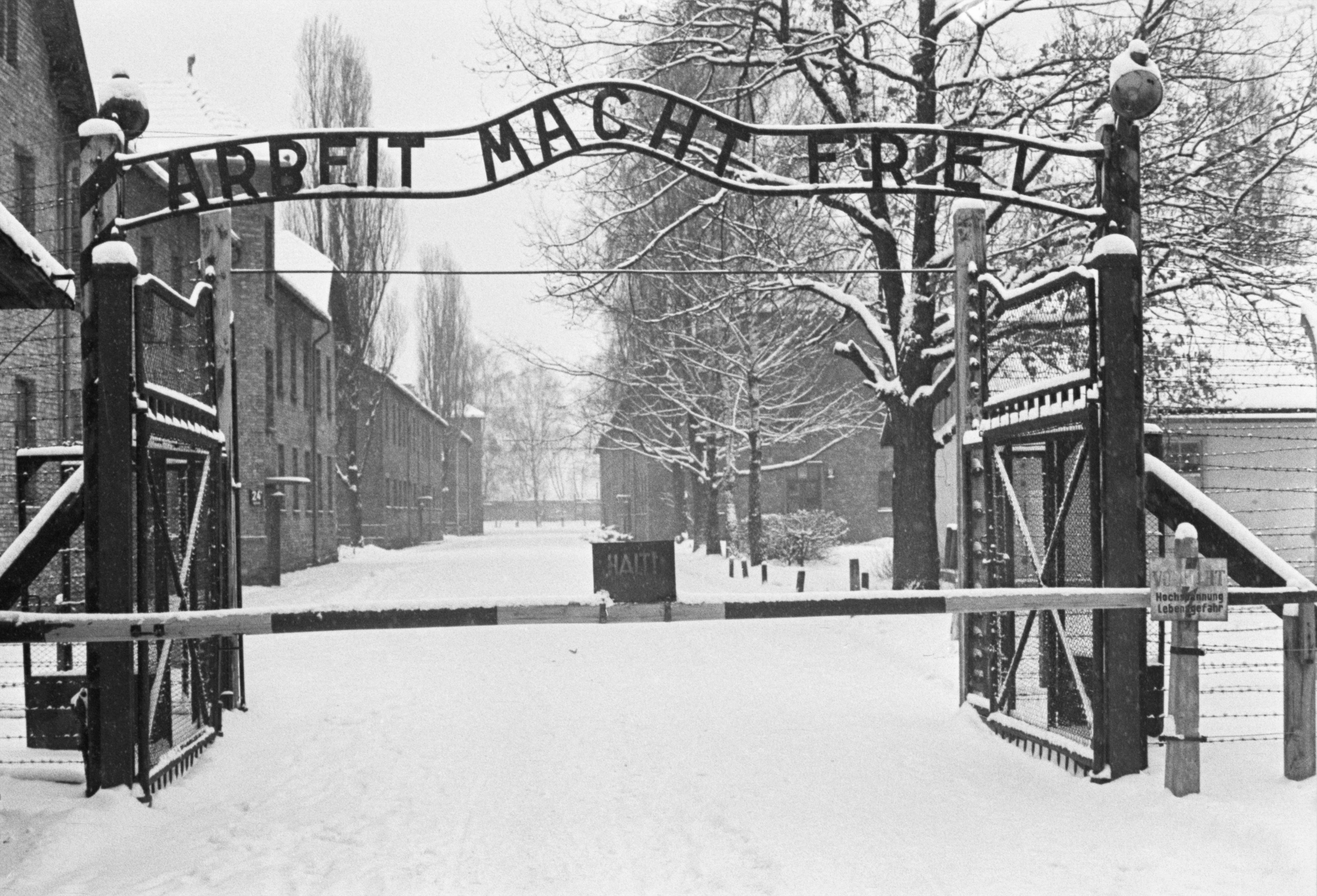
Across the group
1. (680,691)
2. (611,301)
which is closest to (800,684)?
(680,691)

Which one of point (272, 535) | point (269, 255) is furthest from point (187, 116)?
point (272, 535)

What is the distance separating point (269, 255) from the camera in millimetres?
31359

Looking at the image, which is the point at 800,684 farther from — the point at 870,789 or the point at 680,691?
the point at 870,789

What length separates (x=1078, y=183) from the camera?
47.8 ft

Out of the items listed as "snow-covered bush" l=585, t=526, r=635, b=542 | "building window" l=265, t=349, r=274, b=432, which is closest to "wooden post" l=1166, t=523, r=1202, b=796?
"building window" l=265, t=349, r=274, b=432

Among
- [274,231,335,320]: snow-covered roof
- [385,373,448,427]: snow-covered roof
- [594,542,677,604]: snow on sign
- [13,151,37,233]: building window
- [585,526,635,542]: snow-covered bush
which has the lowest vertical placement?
[585,526,635,542]: snow-covered bush

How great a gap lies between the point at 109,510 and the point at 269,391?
26390 mm

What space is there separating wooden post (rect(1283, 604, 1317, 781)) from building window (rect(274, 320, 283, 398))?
2907 cm

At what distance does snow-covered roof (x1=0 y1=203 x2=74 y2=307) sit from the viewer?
260 inches

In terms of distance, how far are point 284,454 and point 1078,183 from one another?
2506cm

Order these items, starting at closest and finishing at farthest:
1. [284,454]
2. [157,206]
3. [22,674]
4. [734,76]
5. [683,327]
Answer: [22,674]
[734,76]
[157,206]
[683,327]
[284,454]

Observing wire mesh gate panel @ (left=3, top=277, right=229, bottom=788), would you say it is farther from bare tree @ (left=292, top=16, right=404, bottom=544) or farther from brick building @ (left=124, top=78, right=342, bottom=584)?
bare tree @ (left=292, top=16, right=404, bottom=544)

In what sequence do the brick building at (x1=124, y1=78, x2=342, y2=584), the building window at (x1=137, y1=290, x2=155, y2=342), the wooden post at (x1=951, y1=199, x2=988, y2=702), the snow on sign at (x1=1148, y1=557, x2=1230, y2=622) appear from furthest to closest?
1. the brick building at (x1=124, y1=78, x2=342, y2=584)
2. the wooden post at (x1=951, y1=199, x2=988, y2=702)
3. the building window at (x1=137, y1=290, x2=155, y2=342)
4. the snow on sign at (x1=1148, y1=557, x2=1230, y2=622)

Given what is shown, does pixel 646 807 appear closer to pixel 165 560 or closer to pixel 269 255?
pixel 165 560
